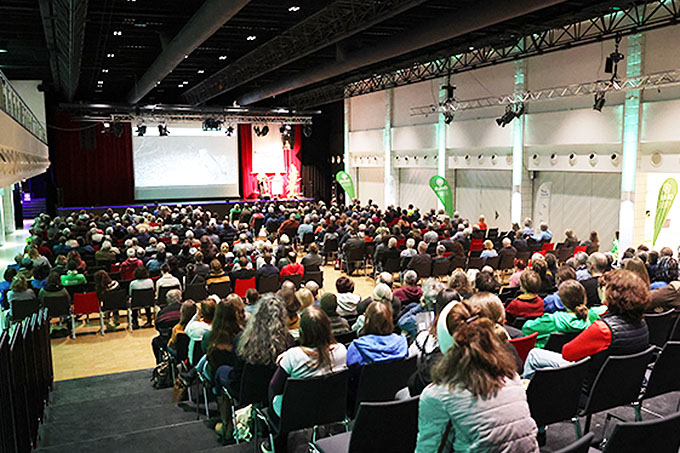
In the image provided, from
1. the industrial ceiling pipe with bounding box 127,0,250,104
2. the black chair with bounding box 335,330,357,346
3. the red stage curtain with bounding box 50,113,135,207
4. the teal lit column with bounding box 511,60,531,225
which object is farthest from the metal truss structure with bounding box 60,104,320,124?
the black chair with bounding box 335,330,357,346

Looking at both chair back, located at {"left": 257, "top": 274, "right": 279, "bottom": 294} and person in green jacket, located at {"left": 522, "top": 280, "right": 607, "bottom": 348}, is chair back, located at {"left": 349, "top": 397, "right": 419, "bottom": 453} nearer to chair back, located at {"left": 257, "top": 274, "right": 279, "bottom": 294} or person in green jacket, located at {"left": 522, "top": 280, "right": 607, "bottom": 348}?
person in green jacket, located at {"left": 522, "top": 280, "right": 607, "bottom": 348}

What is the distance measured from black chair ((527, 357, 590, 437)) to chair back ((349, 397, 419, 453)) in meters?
0.89

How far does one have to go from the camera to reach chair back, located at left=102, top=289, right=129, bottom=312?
8672 millimetres

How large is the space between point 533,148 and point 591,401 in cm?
1321

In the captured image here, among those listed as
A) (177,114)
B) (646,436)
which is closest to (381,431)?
(646,436)

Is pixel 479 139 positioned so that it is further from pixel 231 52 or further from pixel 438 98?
pixel 231 52

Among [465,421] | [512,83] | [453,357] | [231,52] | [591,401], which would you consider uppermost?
[231,52]

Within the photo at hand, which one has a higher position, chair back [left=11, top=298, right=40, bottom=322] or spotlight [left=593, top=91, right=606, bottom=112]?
spotlight [left=593, top=91, right=606, bottom=112]

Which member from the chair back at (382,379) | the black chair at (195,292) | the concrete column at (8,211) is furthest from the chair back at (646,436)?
the concrete column at (8,211)

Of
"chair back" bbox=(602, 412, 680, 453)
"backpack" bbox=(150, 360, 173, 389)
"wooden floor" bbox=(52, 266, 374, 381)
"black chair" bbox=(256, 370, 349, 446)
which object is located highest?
"chair back" bbox=(602, 412, 680, 453)

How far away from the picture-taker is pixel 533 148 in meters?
15.9

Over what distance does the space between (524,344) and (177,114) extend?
19857 millimetres

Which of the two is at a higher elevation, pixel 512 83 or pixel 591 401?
pixel 512 83

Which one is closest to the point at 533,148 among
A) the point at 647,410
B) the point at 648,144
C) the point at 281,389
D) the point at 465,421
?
the point at 648,144
